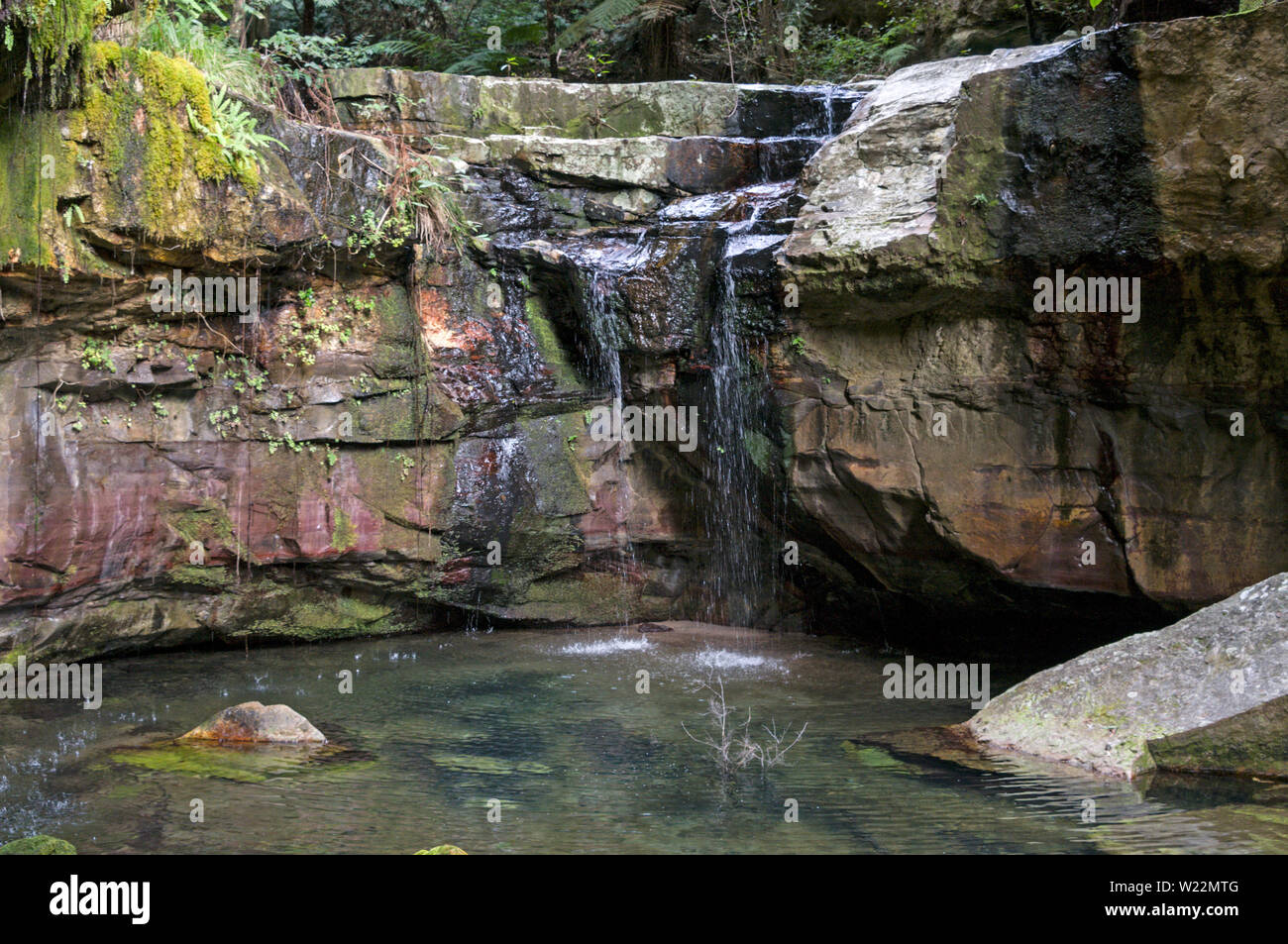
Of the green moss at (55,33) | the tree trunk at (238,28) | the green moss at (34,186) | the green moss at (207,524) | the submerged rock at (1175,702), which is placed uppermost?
the tree trunk at (238,28)

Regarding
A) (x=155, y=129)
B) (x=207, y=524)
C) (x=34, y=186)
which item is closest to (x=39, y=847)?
(x=207, y=524)

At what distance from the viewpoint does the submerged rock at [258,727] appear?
6.01 metres

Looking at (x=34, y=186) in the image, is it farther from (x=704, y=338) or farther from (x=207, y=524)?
(x=704, y=338)

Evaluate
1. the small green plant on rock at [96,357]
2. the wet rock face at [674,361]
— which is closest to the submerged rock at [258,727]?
the wet rock face at [674,361]

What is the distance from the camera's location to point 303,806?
194 inches

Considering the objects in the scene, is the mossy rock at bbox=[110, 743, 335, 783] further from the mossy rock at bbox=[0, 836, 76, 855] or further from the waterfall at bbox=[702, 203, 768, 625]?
the waterfall at bbox=[702, 203, 768, 625]

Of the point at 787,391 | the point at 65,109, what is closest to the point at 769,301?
the point at 787,391

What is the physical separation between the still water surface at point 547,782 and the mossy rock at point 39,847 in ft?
1.00

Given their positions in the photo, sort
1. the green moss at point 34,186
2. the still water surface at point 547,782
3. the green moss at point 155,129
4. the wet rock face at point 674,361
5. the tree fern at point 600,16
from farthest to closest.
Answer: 1. the tree fern at point 600,16
2. the green moss at point 155,129
3. the wet rock face at point 674,361
4. the green moss at point 34,186
5. the still water surface at point 547,782

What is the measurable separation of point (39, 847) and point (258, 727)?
203 cm

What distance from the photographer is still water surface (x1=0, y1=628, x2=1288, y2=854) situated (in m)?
4.53

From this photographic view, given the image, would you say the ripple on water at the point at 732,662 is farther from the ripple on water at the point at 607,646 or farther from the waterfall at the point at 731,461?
the waterfall at the point at 731,461

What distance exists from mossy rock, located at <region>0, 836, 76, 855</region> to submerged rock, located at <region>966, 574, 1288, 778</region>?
4872mm

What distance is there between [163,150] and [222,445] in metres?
2.48
